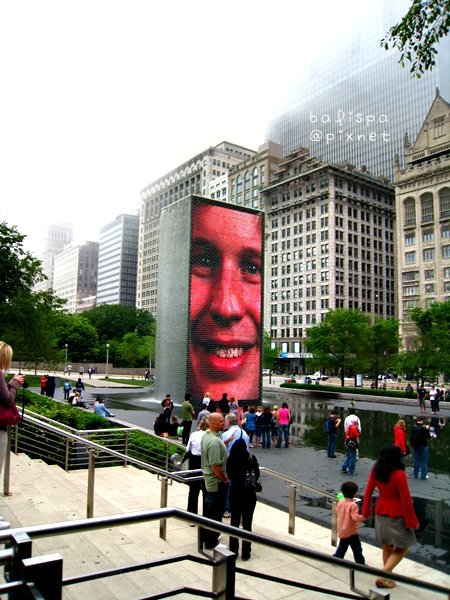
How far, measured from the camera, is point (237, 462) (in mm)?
6598

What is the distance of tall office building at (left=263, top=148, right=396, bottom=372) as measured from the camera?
9481cm

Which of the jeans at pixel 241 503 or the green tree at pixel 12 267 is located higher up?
the green tree at pixel 12 267

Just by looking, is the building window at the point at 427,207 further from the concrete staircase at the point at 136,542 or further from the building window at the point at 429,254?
the concrete staircase at the point at 136,542

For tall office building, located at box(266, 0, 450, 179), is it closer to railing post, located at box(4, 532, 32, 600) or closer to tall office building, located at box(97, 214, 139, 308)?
tall office building, located at box(97, 214, 139, 308)

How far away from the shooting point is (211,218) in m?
31.3

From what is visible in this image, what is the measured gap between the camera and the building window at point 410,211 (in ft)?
276

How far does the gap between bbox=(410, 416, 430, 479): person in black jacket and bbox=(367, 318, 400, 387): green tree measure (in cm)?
3676

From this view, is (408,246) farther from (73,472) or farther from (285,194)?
(73,472)

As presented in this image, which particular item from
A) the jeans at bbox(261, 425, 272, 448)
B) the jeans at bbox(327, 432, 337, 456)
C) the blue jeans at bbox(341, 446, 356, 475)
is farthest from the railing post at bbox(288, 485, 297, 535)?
the jeans at bbox(261, 425, 272, 448)

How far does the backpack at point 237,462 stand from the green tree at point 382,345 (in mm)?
45049

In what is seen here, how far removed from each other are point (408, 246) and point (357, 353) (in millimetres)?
42919

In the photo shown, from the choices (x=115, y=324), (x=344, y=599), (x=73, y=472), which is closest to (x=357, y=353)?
(x=73, y=472)

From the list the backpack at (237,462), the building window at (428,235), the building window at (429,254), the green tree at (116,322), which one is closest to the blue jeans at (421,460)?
the backpack at (237,462)

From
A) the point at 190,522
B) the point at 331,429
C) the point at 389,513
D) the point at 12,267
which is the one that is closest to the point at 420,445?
the point at 331,429
